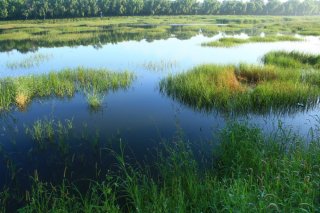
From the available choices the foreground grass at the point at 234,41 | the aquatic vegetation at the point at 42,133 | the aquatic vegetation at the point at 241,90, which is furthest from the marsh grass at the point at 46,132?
the foreground grass at the point at 234,41

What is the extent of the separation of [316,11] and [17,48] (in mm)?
189847

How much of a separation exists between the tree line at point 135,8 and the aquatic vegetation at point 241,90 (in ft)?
242

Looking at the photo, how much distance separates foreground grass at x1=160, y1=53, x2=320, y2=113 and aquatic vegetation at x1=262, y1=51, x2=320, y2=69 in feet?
7.01

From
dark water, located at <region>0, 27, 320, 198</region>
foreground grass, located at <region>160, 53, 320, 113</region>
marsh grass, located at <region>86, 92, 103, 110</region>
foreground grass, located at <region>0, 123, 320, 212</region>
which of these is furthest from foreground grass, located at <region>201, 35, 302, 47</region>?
foreground grass, located at <region>0, 123, 320, 212</region>

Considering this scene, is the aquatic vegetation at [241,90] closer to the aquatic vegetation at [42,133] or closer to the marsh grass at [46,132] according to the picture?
the marsh grass at [46,132]

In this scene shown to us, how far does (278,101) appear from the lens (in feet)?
39.5

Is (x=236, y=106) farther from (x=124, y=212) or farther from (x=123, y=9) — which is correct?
(x=123, y=9)

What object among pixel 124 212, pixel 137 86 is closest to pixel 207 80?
pixel 137 86

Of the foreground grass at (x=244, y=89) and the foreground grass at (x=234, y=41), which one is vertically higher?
the foreground grass at (x=234, y=41)

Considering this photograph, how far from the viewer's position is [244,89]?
1345 centimetres

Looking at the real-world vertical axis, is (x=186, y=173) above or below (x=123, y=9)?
below

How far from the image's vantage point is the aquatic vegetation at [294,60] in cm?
1817

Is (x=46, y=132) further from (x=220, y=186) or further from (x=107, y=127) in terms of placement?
(x=220, y=186)

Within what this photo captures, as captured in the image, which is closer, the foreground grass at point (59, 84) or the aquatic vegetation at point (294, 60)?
the foreground grass at point (59, 84)
